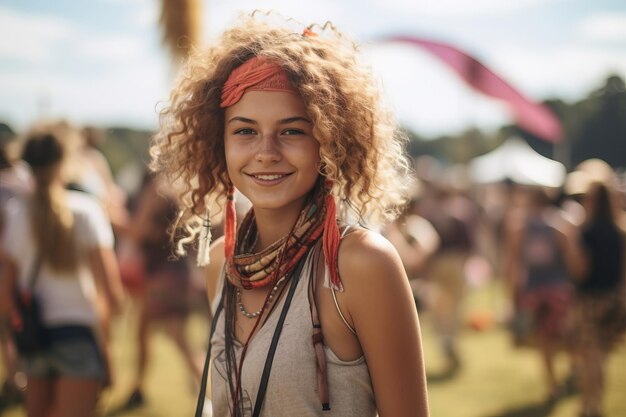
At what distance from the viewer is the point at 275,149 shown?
6.26ft

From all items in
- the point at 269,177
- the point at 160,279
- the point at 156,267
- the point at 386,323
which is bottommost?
the point at 160,279

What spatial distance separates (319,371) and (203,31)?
5.73 meters

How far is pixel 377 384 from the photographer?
1.73 m

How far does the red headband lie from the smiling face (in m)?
0.02

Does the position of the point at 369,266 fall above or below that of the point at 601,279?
above

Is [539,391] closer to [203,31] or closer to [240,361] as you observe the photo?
[203,31]

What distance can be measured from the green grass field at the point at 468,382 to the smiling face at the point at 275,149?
3870 mm

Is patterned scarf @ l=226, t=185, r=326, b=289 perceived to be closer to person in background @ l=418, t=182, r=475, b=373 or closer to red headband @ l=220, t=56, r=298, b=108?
red headband @ l=220, t=56, r=298, b=108

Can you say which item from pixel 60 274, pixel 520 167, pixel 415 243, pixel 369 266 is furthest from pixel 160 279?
pixel 520 167

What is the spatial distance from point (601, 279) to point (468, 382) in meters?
1.97

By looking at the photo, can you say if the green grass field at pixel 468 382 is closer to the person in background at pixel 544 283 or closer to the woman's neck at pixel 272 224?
the person in background at pixel 544 283

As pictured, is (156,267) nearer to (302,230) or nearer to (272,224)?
(272,224)

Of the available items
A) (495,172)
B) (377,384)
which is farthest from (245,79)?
(495,172)

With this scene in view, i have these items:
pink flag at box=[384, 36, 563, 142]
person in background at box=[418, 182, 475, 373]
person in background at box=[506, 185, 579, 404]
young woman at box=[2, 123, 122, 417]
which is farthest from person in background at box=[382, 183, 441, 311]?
young woman at box=[2, 123, 122, 417]
